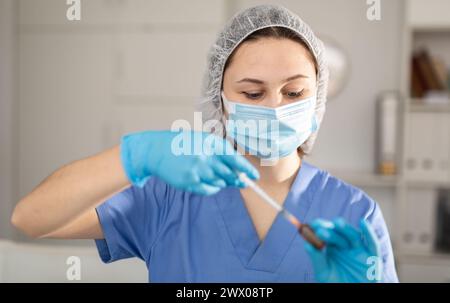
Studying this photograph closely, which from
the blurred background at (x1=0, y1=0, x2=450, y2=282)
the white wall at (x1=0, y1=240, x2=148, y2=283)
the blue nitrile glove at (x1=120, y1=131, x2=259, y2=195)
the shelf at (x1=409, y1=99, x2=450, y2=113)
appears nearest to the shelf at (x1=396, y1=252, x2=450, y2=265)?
the blurred background at (x1=0, y1=0, x2=450, y2=282)

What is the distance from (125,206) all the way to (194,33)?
5.71 ft

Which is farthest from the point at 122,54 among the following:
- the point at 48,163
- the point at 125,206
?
the point at 125,206

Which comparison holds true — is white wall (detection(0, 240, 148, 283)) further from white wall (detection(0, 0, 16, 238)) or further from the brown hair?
white wall (detection(0, 0, 16, 238))

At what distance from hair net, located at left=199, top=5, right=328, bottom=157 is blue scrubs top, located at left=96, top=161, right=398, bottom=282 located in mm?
158

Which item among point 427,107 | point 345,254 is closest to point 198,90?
point 427,107

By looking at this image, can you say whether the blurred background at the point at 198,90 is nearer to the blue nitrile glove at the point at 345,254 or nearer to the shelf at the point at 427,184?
the shelf at the point at 427,184

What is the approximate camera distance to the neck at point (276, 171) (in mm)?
1002

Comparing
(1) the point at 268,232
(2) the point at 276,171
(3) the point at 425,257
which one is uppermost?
(2) the point at 276,171

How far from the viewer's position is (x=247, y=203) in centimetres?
100

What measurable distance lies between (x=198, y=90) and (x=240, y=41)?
157 centimetres

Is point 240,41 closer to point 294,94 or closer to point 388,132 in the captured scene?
point 294,94

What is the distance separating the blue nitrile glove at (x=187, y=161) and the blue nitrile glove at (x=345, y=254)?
0.48 feet

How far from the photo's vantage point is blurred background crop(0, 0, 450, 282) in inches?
88.6

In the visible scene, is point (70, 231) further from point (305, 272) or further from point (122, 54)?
point (122, 54)
